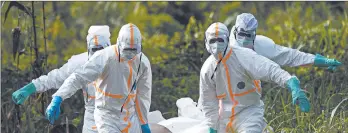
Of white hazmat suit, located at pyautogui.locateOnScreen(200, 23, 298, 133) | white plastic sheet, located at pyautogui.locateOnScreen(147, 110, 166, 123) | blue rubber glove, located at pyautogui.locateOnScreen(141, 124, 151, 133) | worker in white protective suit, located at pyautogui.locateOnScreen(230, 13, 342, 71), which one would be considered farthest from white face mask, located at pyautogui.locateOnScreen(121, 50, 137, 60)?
white plastic sheet, located at pyautogui.locateOnScreen(147, 110, 166, 123)

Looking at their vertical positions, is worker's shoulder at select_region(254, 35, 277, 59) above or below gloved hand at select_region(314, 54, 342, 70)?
above

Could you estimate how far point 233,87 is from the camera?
13195 mm

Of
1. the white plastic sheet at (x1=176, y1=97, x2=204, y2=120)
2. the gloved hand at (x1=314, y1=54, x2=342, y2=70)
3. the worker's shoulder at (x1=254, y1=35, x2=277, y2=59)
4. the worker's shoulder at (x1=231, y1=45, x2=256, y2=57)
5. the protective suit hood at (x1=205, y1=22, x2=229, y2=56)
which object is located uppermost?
the protective suit hood at (x1=205, y1=22, x2=229, y2=56)

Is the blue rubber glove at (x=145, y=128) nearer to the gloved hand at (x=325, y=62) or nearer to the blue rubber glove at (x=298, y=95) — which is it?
the blue rubber glove at (x=298, y=95)

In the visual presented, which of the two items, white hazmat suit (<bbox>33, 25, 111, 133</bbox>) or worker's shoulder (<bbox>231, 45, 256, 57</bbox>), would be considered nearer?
worker's shoulder (<bbox>231, 45, 256, 57</bbox>)

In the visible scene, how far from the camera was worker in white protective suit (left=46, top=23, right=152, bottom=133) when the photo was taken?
13.2 meters

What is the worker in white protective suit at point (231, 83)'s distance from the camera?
13031 millimetres

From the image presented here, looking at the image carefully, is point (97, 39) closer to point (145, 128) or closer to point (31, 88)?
point (31, 88)

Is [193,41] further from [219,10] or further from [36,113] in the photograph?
[219,10]

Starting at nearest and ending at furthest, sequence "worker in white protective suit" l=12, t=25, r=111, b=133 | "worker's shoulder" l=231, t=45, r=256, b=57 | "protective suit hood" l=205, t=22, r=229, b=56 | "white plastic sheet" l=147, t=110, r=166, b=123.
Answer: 1. "protective suit hood" l=205, t=22, r=229, b=56
2. "worker's shoulder" l=231, t=45, r=256, b=57
3. "worker in white protective suit" l=12, t=25, r=111, b=133
4. "white plastic sheet" l=147, t=110, r=166, b=123

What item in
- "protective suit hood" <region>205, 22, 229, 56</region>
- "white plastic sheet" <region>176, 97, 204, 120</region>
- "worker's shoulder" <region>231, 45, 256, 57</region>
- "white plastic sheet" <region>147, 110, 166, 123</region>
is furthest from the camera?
"white plastic sheet" <region>147, 110, 166, 123</region>

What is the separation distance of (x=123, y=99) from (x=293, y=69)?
4878 mm

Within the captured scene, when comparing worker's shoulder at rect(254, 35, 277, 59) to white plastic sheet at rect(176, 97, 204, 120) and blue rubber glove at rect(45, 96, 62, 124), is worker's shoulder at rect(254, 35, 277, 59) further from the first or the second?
blue rubber glove at rect(45, 96, 62, 124)

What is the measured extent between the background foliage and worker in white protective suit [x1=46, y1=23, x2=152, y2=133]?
4.82ft
